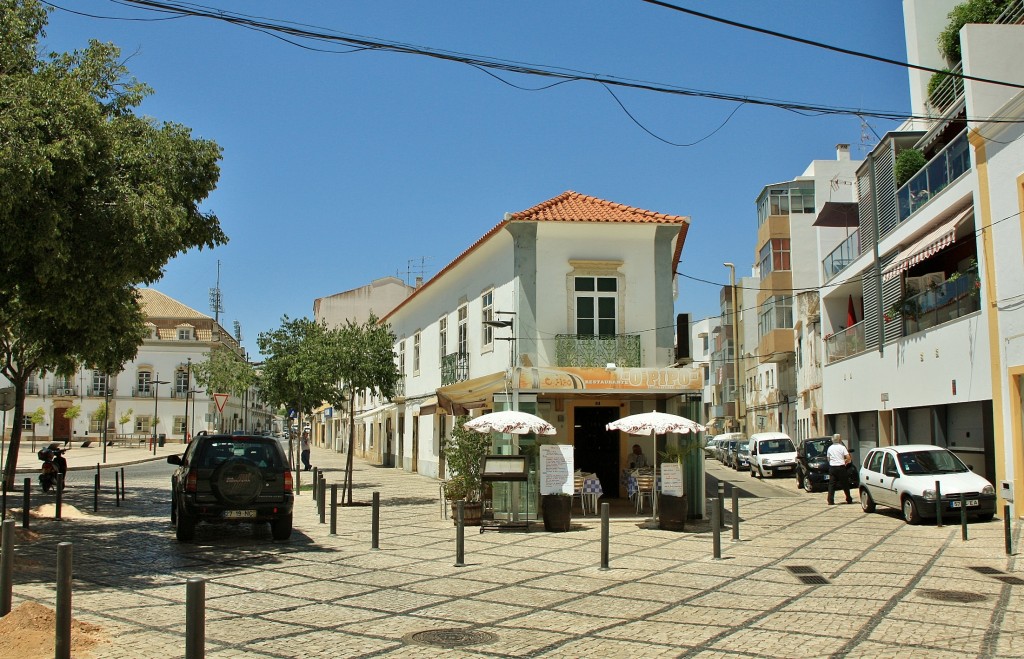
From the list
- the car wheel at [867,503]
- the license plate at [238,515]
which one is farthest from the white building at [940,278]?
the license plate at [238,515]

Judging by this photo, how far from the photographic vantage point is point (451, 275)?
2705 cm

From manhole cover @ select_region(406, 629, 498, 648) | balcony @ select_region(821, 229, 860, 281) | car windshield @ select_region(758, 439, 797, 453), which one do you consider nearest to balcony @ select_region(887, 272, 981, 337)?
balcony @ select_region(821, 229, 860, 281)

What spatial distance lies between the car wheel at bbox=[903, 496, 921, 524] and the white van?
52.1 feet

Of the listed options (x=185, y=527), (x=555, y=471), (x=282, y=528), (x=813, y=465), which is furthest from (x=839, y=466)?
(x=185, y=527)

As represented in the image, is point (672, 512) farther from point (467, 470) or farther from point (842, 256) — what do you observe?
point (842, 256)

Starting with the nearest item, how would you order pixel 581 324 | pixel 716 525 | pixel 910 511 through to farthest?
pixel 716 525 → pixel 910 511 → pixel 581 324

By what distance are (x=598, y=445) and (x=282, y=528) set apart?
396 inches

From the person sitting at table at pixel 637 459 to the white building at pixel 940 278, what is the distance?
25.0 ft

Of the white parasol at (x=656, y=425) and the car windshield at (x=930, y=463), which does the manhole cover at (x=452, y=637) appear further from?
the car windshield at (x=930, y=463)

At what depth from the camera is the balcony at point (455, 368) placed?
2526 centimetres

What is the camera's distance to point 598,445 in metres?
22.3

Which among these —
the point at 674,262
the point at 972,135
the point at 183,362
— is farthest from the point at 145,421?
the point at 972,135

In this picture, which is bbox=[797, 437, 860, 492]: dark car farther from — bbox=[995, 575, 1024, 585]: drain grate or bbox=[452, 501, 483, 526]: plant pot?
bbox=[995, 575, 1024, 585]: drain grate

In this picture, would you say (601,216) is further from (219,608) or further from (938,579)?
(219,608)
